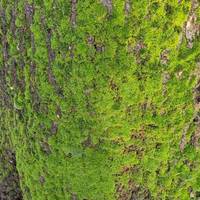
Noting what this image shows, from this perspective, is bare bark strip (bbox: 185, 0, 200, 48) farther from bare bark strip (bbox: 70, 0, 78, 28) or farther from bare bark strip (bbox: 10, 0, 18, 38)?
bare bark strip (bbox: 10, 0, 18, 38)

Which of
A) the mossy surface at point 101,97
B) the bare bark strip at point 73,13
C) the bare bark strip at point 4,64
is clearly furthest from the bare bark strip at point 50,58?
the bare bark strip at point 4,64

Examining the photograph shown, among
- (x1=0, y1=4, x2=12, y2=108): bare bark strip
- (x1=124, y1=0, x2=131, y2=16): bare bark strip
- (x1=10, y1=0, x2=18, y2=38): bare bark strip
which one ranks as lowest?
(x1=0, y1=4, x2=12, y2=108): bare bark strip

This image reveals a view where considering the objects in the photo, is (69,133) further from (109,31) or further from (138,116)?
(109,31)

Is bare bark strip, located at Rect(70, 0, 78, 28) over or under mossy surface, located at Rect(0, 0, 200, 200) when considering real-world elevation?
over

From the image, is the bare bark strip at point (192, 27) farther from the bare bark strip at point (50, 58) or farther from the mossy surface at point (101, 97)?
the bare bark strip at point (50, 58)

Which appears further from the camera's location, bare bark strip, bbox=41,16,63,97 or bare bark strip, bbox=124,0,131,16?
bare bark strip, bbox=41,16,63,97

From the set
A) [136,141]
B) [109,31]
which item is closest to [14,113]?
[136,141]

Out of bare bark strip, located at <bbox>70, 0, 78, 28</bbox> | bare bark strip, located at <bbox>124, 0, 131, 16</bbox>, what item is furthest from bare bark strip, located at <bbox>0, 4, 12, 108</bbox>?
bare bark strip, located at <bbox>124, 0, 131, 16</bbox>

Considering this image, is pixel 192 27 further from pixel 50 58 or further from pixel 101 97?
pixel 50 58
